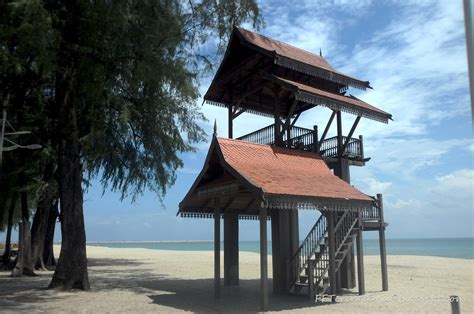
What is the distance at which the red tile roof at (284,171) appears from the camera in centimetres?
1231

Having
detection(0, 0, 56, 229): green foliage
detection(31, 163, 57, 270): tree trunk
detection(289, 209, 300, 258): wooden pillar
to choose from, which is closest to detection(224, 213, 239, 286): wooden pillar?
detection(289, 209, 300, 258): wooden pillar

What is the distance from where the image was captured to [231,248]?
697 inches

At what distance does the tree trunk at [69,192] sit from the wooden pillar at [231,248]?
4947mm

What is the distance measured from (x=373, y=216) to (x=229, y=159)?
20.2 feet

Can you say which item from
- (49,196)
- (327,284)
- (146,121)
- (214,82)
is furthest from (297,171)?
(49,196)

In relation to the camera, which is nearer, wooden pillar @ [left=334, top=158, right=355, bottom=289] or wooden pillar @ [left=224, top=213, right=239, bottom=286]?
wooden pillar @ [left=334, top=158, right=355, bottom=289]

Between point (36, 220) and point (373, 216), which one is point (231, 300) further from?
point (36, 220)

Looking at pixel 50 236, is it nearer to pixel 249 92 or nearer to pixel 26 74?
pixel 26 74

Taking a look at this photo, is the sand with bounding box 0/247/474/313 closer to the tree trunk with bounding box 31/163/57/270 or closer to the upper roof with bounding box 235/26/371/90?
the tree trunk with bounding box 31/163/57/270

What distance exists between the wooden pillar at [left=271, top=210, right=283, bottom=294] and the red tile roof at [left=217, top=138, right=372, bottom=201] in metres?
1.81

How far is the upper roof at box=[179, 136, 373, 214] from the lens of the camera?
11953 millimetres

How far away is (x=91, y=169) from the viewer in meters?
22.3

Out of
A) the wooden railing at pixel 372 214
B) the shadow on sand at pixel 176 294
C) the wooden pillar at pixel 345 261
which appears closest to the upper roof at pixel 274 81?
the wooden pillar at pixel 345 261

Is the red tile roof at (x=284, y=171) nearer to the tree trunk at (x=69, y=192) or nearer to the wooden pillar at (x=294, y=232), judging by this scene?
the wooden pillar at (x=294, y=232)
